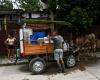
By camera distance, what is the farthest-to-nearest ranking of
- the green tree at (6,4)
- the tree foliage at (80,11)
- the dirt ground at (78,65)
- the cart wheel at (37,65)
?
the green tree at (6,4), the tree foliage at (80,11), the dirt ground at (78,65), the cart wheel at (37,65)

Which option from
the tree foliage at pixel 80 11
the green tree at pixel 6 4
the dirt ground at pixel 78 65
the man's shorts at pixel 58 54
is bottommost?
the dirt ground at pixel 78 65

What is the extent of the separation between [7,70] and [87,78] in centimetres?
481

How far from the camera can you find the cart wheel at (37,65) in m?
14.3

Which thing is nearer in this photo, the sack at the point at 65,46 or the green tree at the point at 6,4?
the sack at the point at 65,46

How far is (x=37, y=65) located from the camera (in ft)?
47.1

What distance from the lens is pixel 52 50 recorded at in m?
14.8

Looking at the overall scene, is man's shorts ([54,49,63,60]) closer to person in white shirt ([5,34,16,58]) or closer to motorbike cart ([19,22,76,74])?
motorbike cart ([19,22,76,74])

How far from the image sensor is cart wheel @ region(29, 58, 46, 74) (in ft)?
46.9

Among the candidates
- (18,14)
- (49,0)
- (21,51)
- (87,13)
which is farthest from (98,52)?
(21,51)

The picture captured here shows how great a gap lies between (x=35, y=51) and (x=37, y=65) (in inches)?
28.4

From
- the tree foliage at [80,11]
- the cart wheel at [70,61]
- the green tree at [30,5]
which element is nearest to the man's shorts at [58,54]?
the cart wheel at [70,61]

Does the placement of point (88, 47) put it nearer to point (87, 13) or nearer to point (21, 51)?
point (87, 13)

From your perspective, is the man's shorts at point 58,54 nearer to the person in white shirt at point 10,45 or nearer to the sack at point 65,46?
the sack at point 65,46

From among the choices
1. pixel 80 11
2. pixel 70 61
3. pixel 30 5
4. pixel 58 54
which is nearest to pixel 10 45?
pixel 30 5
